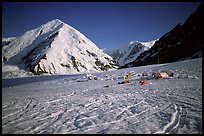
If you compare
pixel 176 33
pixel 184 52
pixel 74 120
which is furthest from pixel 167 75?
pixel 176 33

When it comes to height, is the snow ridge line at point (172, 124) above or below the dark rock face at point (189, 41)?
below

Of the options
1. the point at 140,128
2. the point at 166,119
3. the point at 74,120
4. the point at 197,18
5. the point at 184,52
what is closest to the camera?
the point at 140,128

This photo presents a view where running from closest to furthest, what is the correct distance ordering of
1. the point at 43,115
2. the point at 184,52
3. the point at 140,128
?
the point at 140,128
the point at 43,115
the point at 184,52

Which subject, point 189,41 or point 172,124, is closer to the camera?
point 172,124

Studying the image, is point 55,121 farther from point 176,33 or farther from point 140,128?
point 176,33

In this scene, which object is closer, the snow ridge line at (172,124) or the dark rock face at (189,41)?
the snow ridge line at (172,124)

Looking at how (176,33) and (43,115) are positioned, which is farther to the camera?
(176,33)

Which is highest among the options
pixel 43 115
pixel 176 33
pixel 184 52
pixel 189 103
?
pixel 176 33

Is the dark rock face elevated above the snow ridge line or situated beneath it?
elevated above

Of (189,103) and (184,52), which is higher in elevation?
(184,52)

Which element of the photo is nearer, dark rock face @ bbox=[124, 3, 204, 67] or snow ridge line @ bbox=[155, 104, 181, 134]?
snow ridge line @ bbox=[155, 104, 181, 134]

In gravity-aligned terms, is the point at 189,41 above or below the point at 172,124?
above
